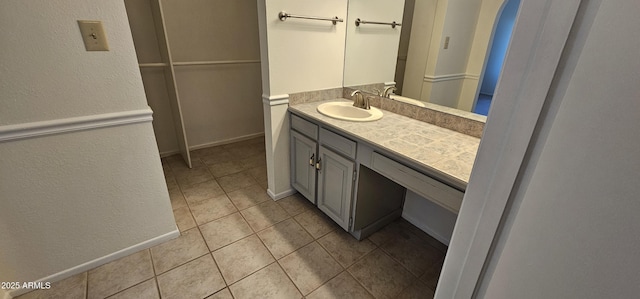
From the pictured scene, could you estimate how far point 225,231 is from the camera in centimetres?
187

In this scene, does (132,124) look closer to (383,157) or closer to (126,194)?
(126,194)

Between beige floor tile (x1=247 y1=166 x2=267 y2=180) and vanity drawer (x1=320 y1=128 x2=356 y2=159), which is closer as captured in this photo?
vanity drawer (x1=320 y1=128 x2=356 y2=159)

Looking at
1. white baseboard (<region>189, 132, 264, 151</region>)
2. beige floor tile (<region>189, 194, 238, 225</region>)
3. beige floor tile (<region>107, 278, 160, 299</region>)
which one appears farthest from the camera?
white baseboard (<region>189, 132, 264, 151</region>)

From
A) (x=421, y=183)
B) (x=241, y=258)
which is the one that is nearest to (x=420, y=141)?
(x=421, y=183)

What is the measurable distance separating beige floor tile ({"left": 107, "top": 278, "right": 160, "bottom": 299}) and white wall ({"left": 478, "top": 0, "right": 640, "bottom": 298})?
164 centimetres

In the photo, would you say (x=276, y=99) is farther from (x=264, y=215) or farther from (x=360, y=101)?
(x=264, y=215)

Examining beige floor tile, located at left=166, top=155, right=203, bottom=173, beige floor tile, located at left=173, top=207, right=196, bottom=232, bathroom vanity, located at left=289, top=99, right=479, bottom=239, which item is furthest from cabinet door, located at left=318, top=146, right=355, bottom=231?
beige floor tile, located at left=166, top=155, right=203, bottom=173

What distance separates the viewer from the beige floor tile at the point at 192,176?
96.8 inches

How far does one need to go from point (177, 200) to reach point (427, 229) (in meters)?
1.96

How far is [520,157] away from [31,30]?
5.55 feet

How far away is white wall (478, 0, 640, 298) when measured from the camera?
0.32 metres

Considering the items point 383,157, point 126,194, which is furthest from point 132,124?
point 383,157

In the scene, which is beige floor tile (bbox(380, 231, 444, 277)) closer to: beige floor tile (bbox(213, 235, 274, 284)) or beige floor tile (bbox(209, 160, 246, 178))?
beige floor tile (bbox(213, 235, 274, 284))

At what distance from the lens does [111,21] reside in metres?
1.19
